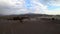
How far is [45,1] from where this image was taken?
162 cm

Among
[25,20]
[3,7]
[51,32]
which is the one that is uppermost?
[3,7]

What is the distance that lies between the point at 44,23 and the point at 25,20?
0.52 feet

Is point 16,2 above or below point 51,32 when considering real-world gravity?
above

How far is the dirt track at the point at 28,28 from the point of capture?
1609 millimetres

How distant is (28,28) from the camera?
1.61 metres

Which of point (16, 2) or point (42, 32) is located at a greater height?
point (16, 2)

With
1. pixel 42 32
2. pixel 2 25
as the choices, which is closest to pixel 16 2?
pixel 2 25

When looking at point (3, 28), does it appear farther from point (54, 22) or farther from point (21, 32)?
point (54, 22)

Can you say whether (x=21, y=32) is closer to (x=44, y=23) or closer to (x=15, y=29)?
(x=15, y=29)

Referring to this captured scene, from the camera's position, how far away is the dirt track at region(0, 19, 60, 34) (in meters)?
1.61

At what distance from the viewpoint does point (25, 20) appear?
1.61m

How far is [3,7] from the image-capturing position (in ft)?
5.29

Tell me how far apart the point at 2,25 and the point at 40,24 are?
1.03 feet

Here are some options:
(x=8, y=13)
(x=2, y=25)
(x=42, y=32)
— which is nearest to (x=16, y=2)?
(x=8, y=13)
